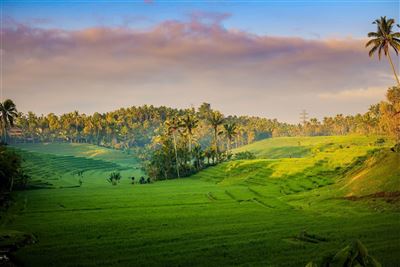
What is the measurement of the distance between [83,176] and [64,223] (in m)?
111

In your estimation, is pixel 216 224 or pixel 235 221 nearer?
pixel 216 224

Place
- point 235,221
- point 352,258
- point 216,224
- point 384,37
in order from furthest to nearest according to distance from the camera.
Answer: point 384,37
point 235,221
point 216,224
point 352,258

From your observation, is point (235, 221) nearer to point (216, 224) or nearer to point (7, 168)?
point (216, 224)

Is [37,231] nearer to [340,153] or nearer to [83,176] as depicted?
[340,153]

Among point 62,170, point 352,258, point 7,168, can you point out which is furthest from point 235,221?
point 62,170

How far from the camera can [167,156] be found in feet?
474

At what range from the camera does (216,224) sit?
48.9 metres

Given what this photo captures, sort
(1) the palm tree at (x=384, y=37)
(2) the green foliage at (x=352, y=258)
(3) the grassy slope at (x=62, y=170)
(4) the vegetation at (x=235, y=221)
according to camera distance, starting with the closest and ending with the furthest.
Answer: (2) the green foliage at (x=352, y=258) < (4) the vegetation at (x=235, y=221) < (1) the palm tree at (x=384, y=37) < (3) the grassy slope at (x=62, y=170)

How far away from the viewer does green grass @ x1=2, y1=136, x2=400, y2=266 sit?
105 feet

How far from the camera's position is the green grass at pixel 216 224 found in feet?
105

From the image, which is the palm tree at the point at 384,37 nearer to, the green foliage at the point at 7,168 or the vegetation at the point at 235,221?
the vegetation at the point at 235,221

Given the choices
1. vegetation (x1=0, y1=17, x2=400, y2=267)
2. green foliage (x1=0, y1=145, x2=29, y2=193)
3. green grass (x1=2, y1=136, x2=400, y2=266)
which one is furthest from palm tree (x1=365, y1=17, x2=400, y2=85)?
green foliage (x1=0, y1=145, x2=29, y2=193)

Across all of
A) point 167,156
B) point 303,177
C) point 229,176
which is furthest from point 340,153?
point 167,156

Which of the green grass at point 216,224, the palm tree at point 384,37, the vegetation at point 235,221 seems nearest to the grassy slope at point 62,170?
the vegetation at point 235,221
